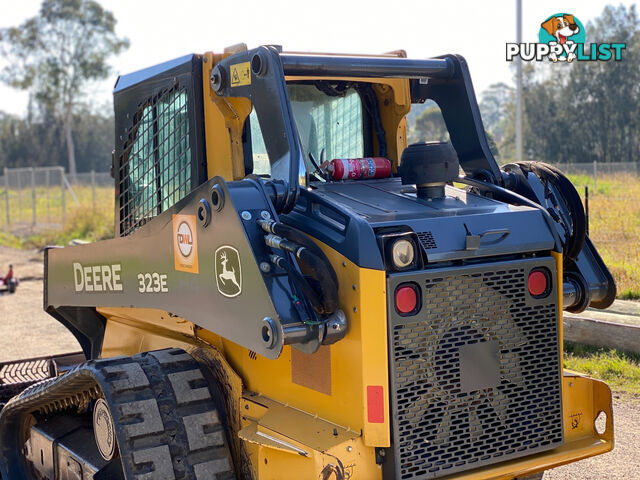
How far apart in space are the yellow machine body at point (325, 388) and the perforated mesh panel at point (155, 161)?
0.71 feet

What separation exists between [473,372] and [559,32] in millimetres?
13994

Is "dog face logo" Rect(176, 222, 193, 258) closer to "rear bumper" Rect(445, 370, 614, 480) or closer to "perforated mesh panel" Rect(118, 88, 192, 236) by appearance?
"perforated mesh panel" Rect(118, 88, 192, 236)

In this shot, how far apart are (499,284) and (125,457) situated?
1824 mm

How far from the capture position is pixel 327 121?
15.0 feet

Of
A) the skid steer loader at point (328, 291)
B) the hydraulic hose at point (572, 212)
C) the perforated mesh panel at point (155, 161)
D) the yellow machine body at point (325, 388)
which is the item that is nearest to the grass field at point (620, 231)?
the hydraulic hose at point (572, 212)

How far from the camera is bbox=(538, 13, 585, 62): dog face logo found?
1563 centimetres


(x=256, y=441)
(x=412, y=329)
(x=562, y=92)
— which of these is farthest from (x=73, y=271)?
(x=562, y=92)

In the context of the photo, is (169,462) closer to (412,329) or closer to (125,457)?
(125,457)

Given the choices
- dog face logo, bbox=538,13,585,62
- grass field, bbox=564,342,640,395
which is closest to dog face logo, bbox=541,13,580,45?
dog face logo, bbox=538,13,585,62

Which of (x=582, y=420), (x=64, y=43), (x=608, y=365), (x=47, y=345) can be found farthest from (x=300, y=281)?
(x=64, y=43)

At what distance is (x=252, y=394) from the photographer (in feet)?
12.7

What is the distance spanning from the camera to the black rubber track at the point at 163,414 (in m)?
3.61

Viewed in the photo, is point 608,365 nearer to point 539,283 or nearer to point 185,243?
A: point 539,283

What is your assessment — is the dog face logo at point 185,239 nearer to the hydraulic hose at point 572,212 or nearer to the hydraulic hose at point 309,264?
the hydraulic hose at point 309,264
